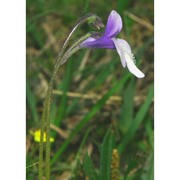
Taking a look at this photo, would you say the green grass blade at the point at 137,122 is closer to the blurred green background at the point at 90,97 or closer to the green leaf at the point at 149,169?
the blurred green background at the point at 90,97

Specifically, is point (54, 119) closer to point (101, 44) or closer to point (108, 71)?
point (108, 71)

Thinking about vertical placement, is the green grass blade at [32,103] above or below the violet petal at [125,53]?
Answer: below

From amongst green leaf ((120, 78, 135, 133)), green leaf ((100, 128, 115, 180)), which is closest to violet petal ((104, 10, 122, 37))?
green leaf ((100, 128, 115, 180))

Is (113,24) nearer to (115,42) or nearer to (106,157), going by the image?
(115,42)

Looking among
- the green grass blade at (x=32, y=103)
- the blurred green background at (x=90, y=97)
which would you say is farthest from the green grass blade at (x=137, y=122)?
the green grass blade at (x=32, y=103)

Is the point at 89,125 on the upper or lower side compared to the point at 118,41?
lower

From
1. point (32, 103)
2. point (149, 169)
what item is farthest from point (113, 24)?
point (32, 103)

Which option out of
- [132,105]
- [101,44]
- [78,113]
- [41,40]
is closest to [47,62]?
[41,40]
